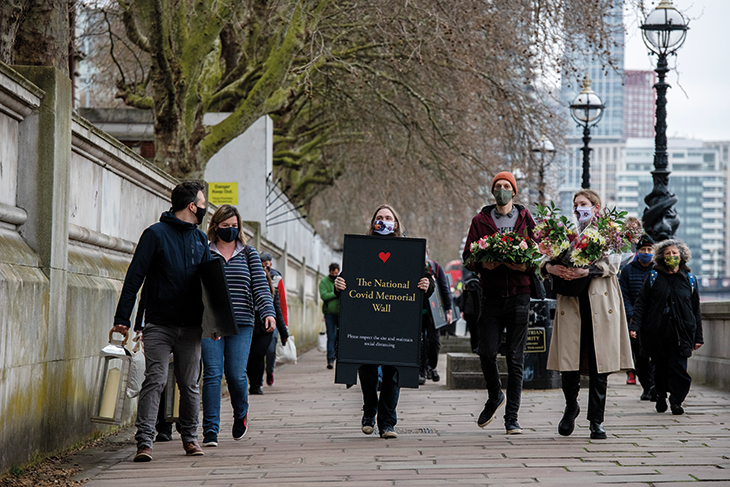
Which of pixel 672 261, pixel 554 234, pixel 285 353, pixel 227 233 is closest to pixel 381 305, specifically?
pixel 227 233

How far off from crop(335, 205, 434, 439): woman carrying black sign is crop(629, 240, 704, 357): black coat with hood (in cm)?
315

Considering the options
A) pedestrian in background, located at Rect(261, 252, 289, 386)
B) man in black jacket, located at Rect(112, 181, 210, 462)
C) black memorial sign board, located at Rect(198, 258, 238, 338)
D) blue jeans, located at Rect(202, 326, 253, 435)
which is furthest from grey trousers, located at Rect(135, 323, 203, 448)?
pedestrian in background, located at Rect(261, 252, 289, 386)

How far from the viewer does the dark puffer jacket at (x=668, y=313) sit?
10.2m

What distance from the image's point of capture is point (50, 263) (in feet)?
23.0

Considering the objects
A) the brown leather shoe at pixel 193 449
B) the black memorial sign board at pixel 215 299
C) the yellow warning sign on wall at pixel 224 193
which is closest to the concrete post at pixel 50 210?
the brown leather shoe at pixel 193 449

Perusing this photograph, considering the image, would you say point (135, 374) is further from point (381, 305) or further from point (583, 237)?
point (583, 237)

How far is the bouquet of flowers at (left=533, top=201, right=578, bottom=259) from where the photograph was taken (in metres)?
7.91

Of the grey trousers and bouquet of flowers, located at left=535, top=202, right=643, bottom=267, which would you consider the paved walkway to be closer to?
the grey trousers

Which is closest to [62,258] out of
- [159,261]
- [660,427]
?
[159,261]

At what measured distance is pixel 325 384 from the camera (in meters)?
14.5

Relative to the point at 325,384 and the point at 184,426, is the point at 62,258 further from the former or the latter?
the point at 325,384

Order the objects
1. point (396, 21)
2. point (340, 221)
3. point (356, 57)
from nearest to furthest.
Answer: point (396, 21)
point (356, 57)
point (340, 221)

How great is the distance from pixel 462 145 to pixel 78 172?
16.7m

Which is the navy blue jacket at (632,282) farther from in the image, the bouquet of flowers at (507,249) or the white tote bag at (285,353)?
the bouquet of flowers at (507,249)
